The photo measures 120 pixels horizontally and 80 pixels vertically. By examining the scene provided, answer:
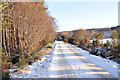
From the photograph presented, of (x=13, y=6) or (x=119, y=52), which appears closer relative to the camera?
(x=13, y=6)

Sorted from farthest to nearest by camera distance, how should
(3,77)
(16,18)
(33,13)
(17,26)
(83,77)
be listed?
(33,13) → (17,26) → (16,18) → (83,77) → (3,77)

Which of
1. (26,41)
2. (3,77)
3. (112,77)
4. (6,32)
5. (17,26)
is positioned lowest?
(112,77)

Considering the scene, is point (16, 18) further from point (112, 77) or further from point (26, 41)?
point (112, 77)

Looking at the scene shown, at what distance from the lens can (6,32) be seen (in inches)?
250

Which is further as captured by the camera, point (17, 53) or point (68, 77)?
point (17, 53)

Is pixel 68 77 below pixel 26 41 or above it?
below

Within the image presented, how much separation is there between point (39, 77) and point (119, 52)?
6.92 meters

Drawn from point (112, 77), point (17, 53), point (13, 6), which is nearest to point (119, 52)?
point (112, 77)

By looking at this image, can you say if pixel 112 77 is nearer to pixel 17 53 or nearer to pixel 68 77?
→ pixel 68 77

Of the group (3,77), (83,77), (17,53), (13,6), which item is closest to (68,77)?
(83,77)

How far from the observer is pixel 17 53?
6949mm

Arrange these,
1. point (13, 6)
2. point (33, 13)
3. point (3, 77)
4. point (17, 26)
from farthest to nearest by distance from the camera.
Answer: point (33, 13) < point (17, 26) < point (13, 6) < point (3, 77)

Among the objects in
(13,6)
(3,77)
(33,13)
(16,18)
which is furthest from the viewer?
(33,13)

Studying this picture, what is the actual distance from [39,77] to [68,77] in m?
1.40
